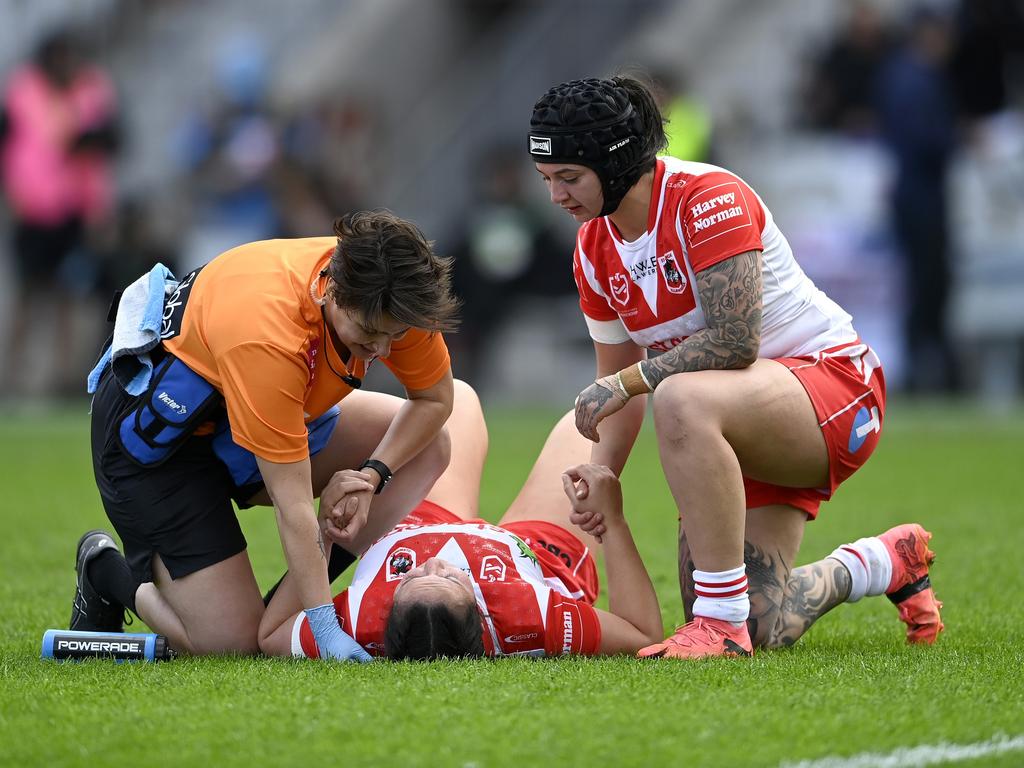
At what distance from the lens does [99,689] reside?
4637 millimetres

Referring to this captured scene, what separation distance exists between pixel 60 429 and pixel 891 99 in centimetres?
814

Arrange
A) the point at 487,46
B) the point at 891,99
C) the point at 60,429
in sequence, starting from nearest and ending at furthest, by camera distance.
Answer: the point at 60,429 → the point at 891,99 → the point at 487,46

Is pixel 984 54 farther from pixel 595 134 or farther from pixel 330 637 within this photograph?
pixel 330 637

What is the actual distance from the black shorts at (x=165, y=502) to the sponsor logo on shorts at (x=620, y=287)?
4.92ft

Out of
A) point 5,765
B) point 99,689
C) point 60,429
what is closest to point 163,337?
point 99,689

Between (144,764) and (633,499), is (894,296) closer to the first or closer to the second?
(633,499)

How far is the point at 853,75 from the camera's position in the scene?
16.2 m

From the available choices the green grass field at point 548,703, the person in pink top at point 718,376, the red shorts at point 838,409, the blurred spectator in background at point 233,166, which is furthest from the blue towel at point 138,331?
the blurred spectator in background at point 233,166

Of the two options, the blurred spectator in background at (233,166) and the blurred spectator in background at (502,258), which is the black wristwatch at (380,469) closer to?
the blurred spectator in background at (233,166)

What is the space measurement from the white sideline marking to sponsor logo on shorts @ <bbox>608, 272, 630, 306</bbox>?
204cm

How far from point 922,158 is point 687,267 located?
1051cm

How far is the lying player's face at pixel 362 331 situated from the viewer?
16.3ft

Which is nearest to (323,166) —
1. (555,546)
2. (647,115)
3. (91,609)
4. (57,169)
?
(57,169)

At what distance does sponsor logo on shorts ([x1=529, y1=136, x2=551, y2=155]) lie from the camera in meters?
5.18
